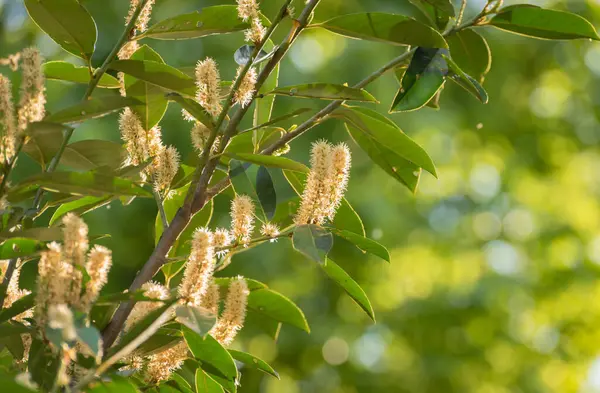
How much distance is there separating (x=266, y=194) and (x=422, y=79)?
0.18 m

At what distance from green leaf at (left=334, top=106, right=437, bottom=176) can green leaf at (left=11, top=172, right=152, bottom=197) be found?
9.4 inches

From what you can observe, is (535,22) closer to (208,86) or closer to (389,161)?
(389,161)

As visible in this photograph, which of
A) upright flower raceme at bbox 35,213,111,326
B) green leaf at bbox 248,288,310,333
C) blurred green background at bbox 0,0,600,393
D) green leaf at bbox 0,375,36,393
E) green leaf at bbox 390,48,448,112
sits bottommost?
green leaf at bbox 0,375,36,393

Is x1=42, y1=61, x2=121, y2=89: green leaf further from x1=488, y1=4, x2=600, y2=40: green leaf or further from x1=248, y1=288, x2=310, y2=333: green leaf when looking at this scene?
x1=488, y1=4, x2=600, y2=40: green leaf

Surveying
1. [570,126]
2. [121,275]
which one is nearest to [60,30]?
[121,275]

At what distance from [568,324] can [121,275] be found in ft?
10.4

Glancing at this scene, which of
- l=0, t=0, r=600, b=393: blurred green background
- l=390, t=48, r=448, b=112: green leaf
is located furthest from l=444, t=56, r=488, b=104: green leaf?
l=0, t=0, r=600, b=393: blurred green background

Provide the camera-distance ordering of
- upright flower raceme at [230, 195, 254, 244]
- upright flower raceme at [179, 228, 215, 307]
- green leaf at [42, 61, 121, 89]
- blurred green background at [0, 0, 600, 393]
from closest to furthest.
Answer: upright flower raceme at [179, 228, 215, 307] → upright flower raceme at [230, 195, 254, 244] → green leaf at [42, 61, 121, 89] → blurred green background at [0, 0, 600, 393]

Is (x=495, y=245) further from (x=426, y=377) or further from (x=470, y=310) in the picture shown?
(x=426, y=377)

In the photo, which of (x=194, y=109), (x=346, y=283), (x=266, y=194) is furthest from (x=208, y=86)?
(x=346, y=283)

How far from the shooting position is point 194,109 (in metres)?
0.66

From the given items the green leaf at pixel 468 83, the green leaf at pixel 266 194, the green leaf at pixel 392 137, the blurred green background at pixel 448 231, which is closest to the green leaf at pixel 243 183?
the green leaf at pixel 266 194

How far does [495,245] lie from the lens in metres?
5.57

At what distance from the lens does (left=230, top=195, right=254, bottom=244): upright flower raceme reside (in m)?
0.66
